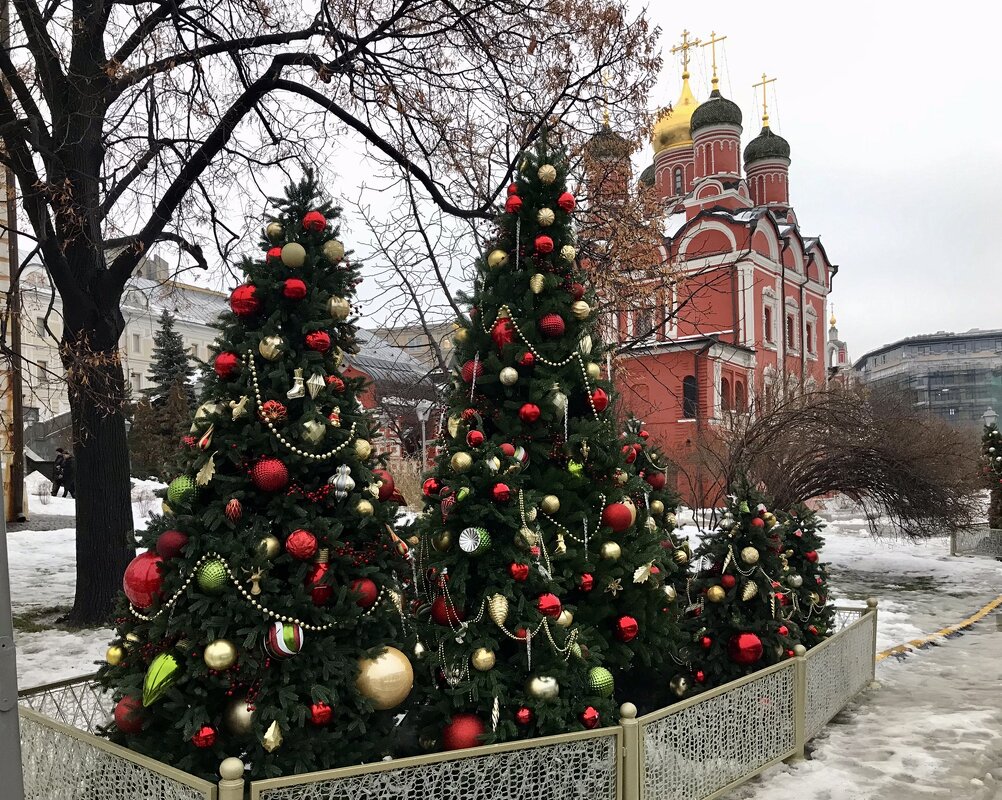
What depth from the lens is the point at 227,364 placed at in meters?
3.82

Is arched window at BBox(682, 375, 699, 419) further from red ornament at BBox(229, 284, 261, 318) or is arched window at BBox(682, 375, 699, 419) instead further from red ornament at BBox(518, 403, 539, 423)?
red ornament at BBox(229, 284, 261, 318)

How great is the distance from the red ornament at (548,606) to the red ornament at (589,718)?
1.74ft

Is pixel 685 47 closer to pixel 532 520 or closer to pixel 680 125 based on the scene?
pixel 680 125

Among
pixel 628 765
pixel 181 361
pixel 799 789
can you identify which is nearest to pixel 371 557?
pixel 628 765

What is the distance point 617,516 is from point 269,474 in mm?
2139

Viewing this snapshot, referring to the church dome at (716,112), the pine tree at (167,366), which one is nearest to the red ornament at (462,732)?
the pine tree at (167,366)

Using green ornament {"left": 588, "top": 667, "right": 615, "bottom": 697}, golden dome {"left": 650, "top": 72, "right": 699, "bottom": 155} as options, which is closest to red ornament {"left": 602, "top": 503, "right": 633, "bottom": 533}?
green ornament {"left": 588, "top": 667, "right": 615, "bottom": 697}

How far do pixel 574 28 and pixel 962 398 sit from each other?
8846 cm

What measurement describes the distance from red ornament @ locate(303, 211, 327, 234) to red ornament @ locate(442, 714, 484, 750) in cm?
266

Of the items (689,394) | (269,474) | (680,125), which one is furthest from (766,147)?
(269,474)

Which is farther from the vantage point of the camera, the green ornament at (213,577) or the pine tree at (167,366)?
the pine tree at (167,366)

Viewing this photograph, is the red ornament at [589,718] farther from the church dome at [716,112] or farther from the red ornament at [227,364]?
the church dome at [716,112]

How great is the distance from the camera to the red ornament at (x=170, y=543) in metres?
3.66

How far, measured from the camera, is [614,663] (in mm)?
4863
